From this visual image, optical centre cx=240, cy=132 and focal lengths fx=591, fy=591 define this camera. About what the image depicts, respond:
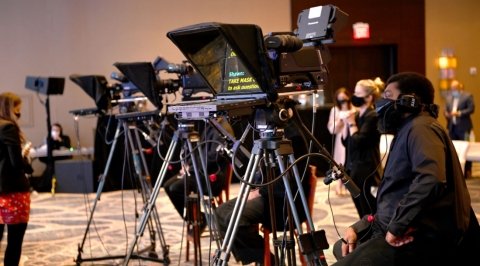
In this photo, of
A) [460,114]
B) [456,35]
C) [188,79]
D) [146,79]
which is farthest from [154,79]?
[456,35]

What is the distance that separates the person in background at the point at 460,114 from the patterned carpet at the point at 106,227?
176 centimetres

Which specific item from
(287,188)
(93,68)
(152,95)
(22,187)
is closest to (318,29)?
(287,188)

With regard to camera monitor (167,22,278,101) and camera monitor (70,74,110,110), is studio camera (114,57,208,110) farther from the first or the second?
camera monitor (167,22,278,101)

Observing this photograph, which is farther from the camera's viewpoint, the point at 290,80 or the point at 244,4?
the point at 244,4

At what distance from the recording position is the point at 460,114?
33.6 ft

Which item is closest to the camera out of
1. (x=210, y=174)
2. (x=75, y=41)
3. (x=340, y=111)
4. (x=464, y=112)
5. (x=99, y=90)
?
(x=99, y=90)

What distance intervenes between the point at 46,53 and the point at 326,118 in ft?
16.3

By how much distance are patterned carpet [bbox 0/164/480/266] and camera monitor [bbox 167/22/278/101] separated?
1.38 meters

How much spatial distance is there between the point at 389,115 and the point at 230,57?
2.61 ft

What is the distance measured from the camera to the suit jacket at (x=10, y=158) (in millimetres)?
4148

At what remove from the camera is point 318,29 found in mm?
2840

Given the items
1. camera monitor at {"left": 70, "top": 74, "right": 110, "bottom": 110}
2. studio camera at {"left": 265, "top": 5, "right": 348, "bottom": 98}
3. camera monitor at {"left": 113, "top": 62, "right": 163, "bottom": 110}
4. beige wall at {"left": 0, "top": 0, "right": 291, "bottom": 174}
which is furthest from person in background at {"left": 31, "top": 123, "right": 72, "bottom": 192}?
studio camera at {"left": 265, "top": 5, "right": 348, "bottom": 98}

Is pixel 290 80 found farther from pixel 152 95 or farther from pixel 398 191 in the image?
pixel 152 95

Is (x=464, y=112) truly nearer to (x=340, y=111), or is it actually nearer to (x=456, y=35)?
(x=456, y=35)
